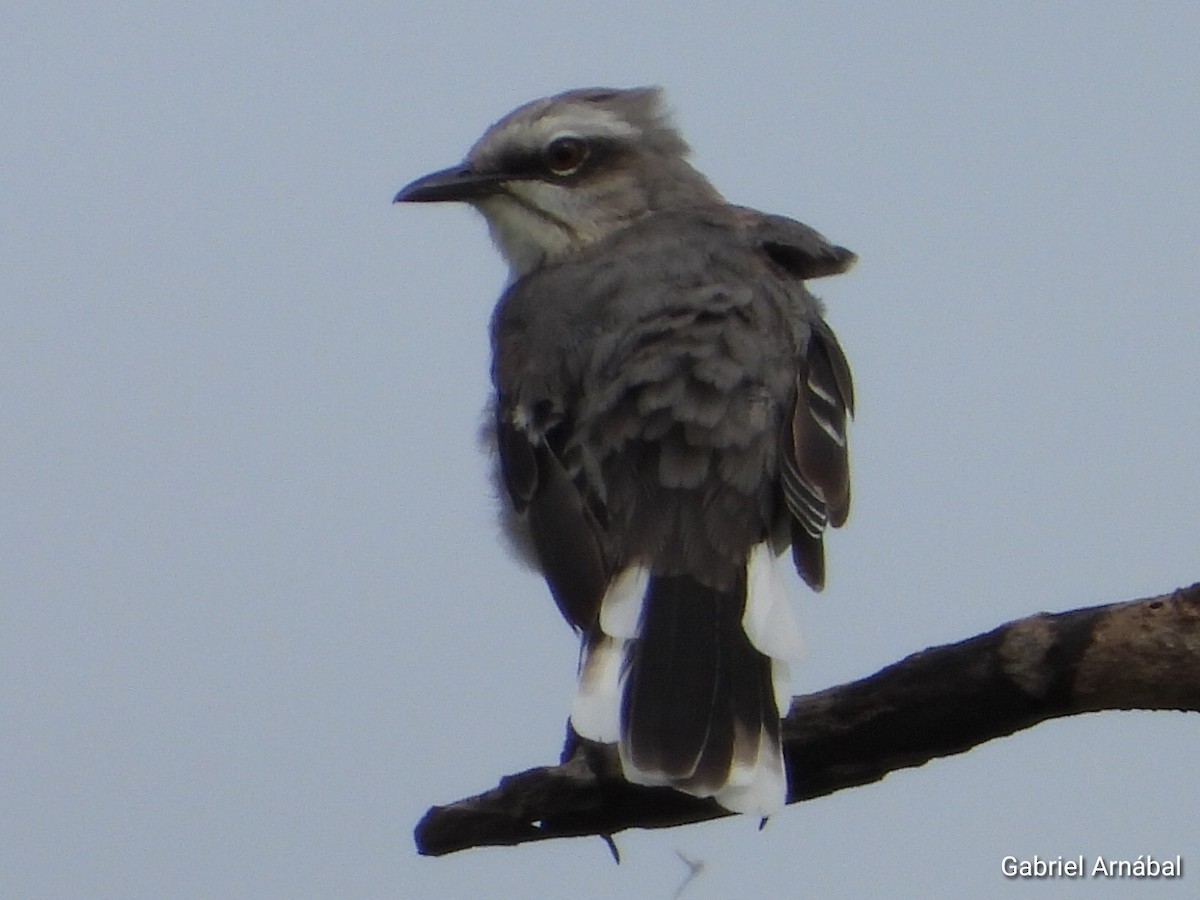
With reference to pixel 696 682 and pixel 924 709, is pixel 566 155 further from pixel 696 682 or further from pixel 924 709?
pixel 924 709

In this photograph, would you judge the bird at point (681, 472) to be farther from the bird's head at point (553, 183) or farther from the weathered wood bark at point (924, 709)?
the bird's head at point (553, 183)

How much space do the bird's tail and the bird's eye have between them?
233cm

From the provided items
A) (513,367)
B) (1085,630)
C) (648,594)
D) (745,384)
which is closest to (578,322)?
(513,367)

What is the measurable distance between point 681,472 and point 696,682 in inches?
26.6

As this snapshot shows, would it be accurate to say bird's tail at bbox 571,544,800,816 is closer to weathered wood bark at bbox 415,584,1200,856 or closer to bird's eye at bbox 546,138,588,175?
weathered wood bark at bbox 415,584,1200,856

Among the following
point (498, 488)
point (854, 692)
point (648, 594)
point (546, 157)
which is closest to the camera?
point (854, 692)

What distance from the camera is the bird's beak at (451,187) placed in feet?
24.1

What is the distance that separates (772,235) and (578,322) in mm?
1008

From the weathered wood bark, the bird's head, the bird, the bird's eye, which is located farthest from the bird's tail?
the bird's eye

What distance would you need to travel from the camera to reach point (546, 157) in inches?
291

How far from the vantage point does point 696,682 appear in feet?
17.5

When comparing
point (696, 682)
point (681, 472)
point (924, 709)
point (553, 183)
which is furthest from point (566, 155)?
point (924, 709)

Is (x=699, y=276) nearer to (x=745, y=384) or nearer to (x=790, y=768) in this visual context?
(x=745, y=384)

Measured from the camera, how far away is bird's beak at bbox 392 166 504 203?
7340 mm
